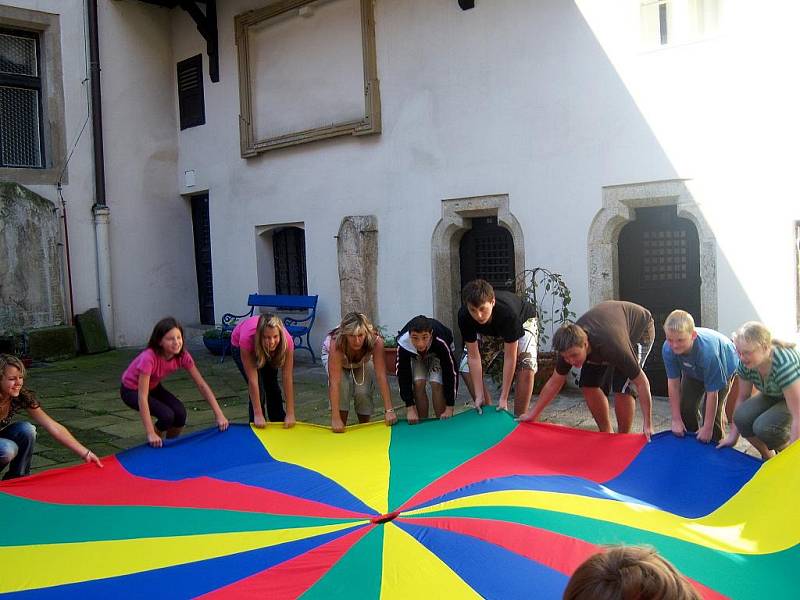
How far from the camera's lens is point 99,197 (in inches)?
443

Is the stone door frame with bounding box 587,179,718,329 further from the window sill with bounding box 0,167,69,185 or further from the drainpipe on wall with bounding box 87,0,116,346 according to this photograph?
the window sill with bounding box 0,167,69,185

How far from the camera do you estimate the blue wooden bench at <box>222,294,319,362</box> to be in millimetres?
9906

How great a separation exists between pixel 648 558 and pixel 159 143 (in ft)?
37.6

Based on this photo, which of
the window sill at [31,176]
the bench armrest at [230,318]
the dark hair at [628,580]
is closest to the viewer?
the dark hair at [628,580]

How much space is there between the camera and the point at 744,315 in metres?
6.62

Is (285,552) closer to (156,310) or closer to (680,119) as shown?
(680,119)

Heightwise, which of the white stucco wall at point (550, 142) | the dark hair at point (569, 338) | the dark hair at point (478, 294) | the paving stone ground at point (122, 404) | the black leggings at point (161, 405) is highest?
the white stucco wall at point (550, 142)

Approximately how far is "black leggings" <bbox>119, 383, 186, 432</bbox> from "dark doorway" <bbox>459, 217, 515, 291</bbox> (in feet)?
13.3

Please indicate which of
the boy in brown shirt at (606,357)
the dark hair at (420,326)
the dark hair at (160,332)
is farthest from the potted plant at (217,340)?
the boy in brown shirt at (606,357)

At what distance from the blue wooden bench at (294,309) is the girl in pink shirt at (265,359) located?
4.35 meters

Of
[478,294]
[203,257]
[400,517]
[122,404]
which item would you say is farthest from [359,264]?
[400,517]

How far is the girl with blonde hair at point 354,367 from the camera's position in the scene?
4.84 meters

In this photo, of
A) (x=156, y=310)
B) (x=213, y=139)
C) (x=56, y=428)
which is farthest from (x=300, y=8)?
(x=56, y=428)

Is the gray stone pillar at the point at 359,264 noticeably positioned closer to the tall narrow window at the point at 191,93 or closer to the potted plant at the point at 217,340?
the potted plant at the point at 217,340
